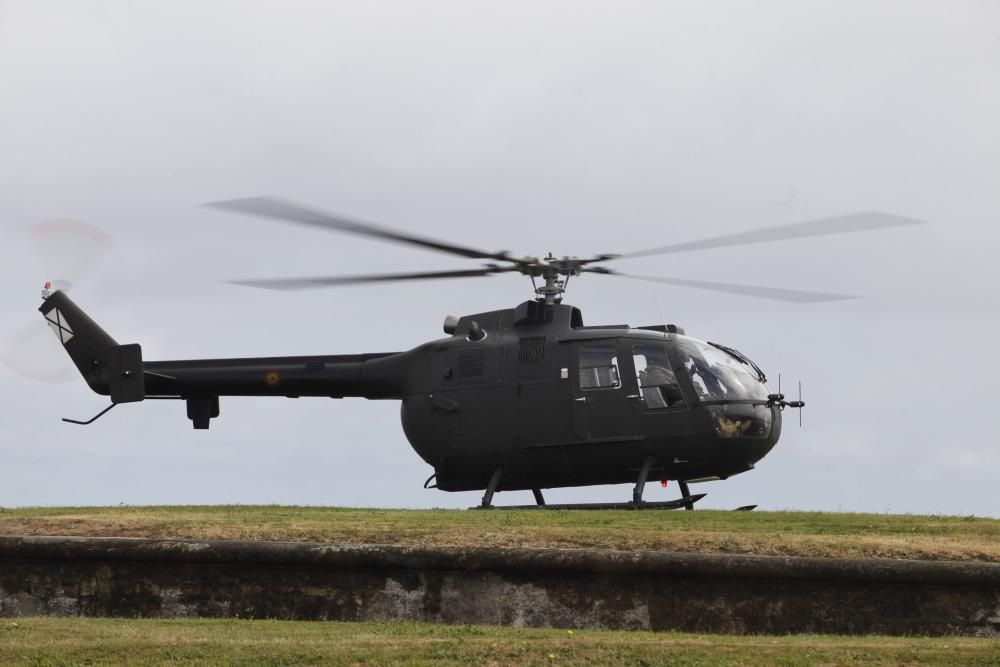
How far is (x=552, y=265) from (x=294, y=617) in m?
7.80

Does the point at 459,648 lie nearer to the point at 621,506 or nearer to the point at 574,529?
the point at 574,529

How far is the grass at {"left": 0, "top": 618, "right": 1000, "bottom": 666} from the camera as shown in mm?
A: 11828

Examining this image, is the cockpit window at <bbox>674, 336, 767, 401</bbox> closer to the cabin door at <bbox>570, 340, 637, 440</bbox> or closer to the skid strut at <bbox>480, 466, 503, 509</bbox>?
the cabin door at <bbox>570, 340, 637, 440</bbox>

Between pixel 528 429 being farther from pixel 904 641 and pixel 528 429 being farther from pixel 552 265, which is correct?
pixel 904 641

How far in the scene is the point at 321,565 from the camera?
49.5 ft

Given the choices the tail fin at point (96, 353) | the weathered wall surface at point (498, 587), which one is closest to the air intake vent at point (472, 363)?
the tail fin at point (96, 353)

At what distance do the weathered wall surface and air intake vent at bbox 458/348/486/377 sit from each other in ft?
21.0

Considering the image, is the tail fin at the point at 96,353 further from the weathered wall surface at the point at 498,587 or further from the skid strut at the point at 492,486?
the weathered wall surface at the point at 498,587

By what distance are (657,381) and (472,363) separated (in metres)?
2.70

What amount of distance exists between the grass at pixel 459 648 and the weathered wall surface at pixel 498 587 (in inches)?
28.8

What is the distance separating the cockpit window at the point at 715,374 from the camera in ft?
66.4

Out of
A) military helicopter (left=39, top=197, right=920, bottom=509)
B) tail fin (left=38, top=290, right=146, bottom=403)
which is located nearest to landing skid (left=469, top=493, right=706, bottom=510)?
military helicopter (left=39, top=197, right=920, bottom=509)

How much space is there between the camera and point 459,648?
1217cm

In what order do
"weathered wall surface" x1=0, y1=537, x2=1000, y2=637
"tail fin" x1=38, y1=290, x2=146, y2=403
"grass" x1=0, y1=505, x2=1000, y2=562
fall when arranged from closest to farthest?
"weathered wall surface" x1=0, y1=537, x2=1000, y2=637
"grass" x1=0, y1=505, x2=1000, y2=562
"tail fin" x1=38, y1=290, x2=146, y2=403
